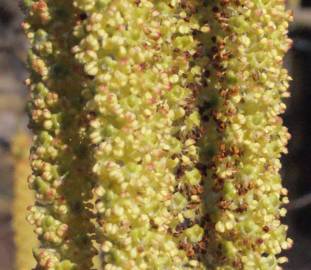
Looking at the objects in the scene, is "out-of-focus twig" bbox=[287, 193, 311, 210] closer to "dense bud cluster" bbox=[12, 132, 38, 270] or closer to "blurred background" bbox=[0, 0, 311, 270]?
"dense bud cluster" bbox=[12, 132, 38, 270]

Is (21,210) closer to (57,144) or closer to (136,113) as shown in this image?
(57,144)

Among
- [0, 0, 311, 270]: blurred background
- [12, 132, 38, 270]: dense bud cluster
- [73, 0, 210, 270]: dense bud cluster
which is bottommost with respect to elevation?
[73, 0, 210, 270]: dense bud cluster

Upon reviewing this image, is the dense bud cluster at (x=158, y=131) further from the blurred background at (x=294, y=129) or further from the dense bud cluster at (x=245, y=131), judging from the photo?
the blurred background at (x=294, y=129)

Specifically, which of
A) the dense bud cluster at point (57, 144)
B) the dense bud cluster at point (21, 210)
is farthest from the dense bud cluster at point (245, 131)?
the dense bud cluster at point (21, 210)

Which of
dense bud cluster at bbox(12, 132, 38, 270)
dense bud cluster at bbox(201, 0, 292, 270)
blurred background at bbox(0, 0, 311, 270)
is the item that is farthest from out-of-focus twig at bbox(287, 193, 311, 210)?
dense bud cluster at bbox(201, 0, 292, 270)

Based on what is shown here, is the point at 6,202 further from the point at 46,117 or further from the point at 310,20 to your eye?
the point at 46,117

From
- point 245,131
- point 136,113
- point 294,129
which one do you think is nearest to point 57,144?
point 136,113

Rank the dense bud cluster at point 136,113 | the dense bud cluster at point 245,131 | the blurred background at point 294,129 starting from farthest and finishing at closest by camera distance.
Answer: the blurred background at point 294,129 < the dense bud cluster at point 245,131 < the dense bud cluster at point 136,113

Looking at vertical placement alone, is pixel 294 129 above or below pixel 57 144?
above
